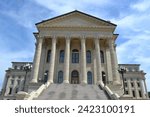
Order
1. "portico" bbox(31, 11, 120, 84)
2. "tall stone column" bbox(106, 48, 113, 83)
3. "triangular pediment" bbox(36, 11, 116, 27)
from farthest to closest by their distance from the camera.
Answer: "triangular pediment" bbox(36, 11, 116, 27) → "tall stone column" bbox(106, 48, 113, 83) → "portico" bbox(31, 11, 120, 84)

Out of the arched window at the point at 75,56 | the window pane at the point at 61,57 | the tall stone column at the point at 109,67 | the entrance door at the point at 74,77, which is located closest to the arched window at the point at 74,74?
the entrance door at the point at 74,77

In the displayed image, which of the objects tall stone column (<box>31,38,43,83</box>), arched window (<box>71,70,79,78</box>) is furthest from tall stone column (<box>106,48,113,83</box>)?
tall stone column (<box>31,38,43,83</box>)

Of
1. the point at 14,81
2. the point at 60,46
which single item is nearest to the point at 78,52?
the point at 60,46

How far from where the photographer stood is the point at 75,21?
40531 mm

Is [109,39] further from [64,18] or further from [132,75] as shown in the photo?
[132,75]

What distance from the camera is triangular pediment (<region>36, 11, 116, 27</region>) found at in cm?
3935

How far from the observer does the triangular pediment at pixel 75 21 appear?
→ 1549 inches

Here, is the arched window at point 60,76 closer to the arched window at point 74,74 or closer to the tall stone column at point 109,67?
the arched window at point 74,74

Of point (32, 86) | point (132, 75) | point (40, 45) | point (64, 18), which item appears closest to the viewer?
point (32, 86)

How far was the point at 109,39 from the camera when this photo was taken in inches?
1510

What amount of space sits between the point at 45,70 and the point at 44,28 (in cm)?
880

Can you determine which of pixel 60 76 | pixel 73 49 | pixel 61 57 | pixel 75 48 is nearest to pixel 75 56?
pixel 73 49

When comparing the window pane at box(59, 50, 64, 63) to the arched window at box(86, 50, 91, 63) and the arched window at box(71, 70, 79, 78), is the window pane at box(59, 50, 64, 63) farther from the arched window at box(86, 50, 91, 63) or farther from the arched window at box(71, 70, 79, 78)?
the arched window at box(86, 50, 91, 63)

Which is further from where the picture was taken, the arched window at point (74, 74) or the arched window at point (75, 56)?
the arched window at point (75, 56)
